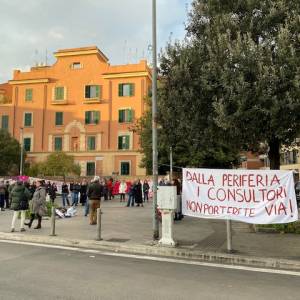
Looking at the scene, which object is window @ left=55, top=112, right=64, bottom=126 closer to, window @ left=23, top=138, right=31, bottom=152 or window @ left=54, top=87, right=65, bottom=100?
window @ left=54, top=87, right=65, bottom=100

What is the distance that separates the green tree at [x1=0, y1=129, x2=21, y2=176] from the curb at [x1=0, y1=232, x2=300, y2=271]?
3982 cm

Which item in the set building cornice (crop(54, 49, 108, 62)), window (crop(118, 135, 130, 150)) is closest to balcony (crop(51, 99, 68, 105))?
building cornice (crop(54, 49, 108, 62))

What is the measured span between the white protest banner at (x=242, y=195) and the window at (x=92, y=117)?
46213 mm

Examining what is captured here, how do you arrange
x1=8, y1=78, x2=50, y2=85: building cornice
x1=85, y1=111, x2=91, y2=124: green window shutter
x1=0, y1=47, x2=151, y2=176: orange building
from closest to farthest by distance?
x1=0, y1=47, x2=151, y2=176: orange building
x1=85, y1=111, x2=91, y2=124: green window shutter
x1=8, y1=78, x2=50, y2=85: building cornice

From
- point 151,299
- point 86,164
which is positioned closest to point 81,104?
point 86,164

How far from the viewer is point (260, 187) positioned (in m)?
10.1

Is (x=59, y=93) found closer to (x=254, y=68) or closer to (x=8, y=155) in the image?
(x=8, y=155)

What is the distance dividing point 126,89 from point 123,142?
6514 millimetres

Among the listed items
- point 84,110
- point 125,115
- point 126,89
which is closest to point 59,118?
point 84,110

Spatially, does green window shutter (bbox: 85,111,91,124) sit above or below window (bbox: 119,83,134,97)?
below

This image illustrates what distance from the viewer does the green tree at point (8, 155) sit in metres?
50.8

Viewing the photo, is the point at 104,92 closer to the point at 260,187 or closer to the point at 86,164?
the point at 86,164

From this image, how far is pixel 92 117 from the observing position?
185ft

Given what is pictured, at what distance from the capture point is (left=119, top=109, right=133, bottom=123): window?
54594mm
